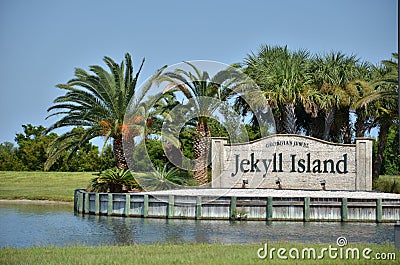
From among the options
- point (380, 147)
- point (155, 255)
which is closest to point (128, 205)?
point (155, 255)

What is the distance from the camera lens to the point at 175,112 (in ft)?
123

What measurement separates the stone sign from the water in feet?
25.7

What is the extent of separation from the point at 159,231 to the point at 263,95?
1581 centimetres

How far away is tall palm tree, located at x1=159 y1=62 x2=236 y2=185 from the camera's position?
118 ft

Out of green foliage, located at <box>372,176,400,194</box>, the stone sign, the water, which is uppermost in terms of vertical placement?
the stone sign

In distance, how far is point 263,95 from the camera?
37.3 metres

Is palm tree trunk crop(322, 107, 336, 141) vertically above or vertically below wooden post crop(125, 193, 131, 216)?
above

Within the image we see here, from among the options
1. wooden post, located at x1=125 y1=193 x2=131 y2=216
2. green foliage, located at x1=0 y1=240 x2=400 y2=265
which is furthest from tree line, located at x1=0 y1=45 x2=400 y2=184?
green foliage, located at x1=0 y1=240 x2=400 y2=265

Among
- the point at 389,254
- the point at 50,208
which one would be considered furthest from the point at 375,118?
the point at 389,254

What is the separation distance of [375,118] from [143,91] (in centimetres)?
1530

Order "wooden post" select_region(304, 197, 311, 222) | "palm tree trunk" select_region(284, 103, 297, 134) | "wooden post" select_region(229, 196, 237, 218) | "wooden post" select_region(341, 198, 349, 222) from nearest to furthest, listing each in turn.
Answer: "wooden post" select_region(341, 198, 349, 222), "wooden post" select_region(304, 197, 311, 222), "wooden post" select_region(229, 196, 237, 218), "palm tree trunk" select_region(284, 103, 297, 134)

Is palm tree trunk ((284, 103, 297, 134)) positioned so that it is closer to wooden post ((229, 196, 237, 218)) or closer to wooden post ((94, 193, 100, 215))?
wooden post ((229, 196, 237, 218))

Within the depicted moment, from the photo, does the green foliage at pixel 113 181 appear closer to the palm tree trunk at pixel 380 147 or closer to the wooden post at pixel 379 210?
the wooden post at pixel 379 210

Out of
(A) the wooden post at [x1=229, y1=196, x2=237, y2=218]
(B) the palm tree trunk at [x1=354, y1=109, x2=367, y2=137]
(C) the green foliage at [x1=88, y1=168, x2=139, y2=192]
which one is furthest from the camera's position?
(B) the palm tree trunk at [x1=354, y1=109, x2=367, y2=137]
